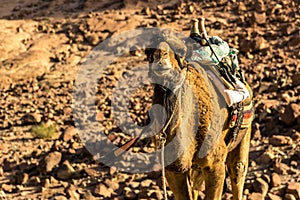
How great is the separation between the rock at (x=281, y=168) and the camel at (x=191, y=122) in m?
2.03

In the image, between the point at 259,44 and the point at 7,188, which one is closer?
the point at 7,188

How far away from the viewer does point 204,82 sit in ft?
16.4

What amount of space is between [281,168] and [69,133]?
14.6ft

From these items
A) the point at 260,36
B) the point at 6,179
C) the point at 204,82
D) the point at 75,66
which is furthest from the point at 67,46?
the point at 204,82

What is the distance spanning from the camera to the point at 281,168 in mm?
7996

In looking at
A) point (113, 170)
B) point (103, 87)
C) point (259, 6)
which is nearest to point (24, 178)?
point (113, 170)

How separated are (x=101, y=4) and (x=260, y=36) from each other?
6.33 m

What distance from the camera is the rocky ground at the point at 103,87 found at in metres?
8.45

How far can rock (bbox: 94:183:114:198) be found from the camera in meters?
8.23

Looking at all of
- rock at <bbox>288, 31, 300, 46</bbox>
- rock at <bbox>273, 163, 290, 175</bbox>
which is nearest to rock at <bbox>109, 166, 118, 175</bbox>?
rock at <bbox>273, 163, 290, 175</bbox>

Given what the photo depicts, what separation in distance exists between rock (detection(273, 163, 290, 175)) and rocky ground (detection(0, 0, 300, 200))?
2cm

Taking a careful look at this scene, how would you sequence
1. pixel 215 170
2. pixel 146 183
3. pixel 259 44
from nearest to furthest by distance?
1. pixel 215 170
2. pixel 146 183
3. pixel 259 44

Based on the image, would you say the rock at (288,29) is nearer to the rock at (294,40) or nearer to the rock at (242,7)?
the rock at (294,40)

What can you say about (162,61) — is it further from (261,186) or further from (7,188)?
(7,188)
